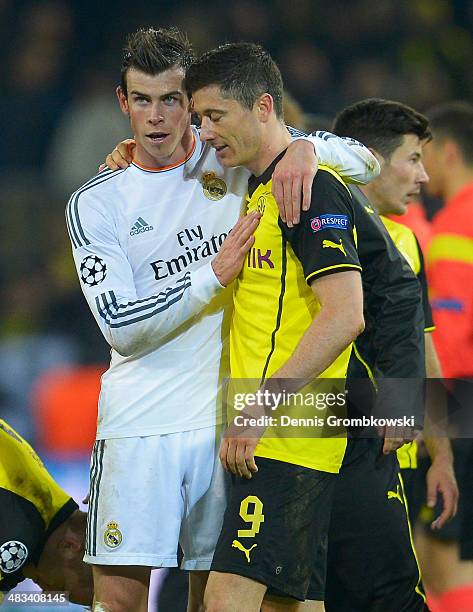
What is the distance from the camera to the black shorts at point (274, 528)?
2.78 metres

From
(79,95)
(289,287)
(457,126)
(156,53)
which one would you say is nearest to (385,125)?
(156,53)

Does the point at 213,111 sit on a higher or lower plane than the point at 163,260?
higher

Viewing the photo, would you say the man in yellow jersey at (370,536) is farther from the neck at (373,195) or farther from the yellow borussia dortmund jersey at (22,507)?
the yellow borussia dortmund jersey at (22,507)

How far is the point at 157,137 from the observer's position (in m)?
3.17

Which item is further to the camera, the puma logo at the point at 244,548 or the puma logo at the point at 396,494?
the puma logo at the point at 396,494

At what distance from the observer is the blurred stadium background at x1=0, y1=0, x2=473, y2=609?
636 cm

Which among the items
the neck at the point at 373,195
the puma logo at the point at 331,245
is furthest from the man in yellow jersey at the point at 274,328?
the neck at the point at 373,195

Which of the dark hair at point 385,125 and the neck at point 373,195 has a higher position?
the dark hair at point 385,125

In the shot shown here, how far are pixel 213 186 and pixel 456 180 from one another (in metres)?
2.69

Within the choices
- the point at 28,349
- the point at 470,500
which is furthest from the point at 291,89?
the point at 470,500

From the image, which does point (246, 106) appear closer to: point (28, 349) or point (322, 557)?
point (322, 557)

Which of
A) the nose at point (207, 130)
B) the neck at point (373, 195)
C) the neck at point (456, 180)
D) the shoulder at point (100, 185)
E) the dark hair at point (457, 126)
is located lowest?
the shoulder at point (100, 185)

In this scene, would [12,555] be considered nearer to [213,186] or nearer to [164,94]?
[213,186]

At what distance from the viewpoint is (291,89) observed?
26.0 feet
